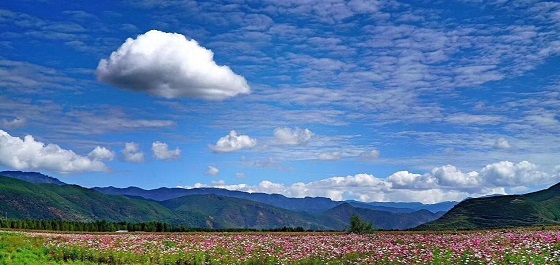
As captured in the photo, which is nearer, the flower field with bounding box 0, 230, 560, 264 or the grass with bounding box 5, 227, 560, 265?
the flower field with bounding box 0, 230, 560, 264

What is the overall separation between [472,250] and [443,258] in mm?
1677

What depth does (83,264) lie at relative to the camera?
26.4 metres

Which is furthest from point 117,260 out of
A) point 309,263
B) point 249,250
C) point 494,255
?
point 494,255

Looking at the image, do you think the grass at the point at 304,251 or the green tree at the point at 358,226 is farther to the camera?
the green tree at the point at 358,226

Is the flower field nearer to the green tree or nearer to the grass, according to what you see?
the grass

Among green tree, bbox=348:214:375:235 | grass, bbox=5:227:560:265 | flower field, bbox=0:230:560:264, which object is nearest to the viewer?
flower field, bbox=0:230:560:264

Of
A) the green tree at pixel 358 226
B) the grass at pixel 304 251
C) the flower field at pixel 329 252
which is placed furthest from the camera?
the green tree at pixel 358 226

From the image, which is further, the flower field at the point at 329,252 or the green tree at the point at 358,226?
the green tree at the point at 358,226

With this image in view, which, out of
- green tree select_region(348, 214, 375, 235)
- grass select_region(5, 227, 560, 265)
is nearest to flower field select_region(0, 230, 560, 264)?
grass select_region(5, 227, 560, 265)

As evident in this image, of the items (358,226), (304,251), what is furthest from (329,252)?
(358,226)

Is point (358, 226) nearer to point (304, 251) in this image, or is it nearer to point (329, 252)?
point (304, 251)

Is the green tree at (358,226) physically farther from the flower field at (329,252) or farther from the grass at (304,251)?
the grass at (304,251)

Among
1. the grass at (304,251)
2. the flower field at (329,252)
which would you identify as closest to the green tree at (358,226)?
the flower field at (329,252)

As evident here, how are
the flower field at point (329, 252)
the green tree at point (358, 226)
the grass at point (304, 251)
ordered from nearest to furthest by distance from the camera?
the flower field at point (329, 252), the grass at point (304, 251), the green tree at point (358, 226)
